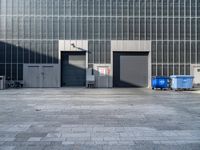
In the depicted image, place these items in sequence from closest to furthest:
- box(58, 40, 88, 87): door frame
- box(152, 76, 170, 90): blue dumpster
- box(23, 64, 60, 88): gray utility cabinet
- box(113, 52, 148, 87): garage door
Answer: box(152, 76, 170, 90): blue dumpster < box(23, 64, 60, 88): gray utility cabinet < box(58, 40, 88, 87): door frame < box(113, 52, 148, 87): garage door

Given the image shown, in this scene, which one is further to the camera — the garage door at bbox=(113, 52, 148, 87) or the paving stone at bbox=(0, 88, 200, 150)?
the garage door at bbox=(113, 52, 148, 87)

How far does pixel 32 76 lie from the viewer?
3338 cm

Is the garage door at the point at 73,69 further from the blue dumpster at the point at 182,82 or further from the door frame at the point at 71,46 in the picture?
the blue dumpster at the point at 182,82

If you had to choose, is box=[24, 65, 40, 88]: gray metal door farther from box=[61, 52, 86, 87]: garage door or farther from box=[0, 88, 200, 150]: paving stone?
box=[0, 88, 200, 150]: paving stone

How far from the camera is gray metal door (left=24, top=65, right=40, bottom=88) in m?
33.3

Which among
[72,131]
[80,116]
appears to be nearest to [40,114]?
[80,116]

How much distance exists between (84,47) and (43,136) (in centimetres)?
2697

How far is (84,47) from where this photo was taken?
33719mm

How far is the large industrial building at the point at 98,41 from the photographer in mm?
33469

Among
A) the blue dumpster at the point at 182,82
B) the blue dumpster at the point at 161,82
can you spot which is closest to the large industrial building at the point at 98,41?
the blue dumpster at the point at 161,82

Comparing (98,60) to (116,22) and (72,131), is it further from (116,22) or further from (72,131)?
(72,131)

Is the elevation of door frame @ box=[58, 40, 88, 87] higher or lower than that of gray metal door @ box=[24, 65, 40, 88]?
higher

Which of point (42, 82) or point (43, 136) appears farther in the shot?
point (42, 82)

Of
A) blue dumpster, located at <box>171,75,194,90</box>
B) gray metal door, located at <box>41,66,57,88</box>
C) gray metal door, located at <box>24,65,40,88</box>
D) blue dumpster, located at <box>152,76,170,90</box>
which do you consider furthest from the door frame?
blue dumpster, located at <box>171,75,194,90</box>
